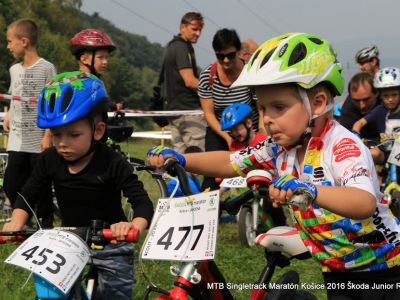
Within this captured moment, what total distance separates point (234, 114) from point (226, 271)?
5.40 feet

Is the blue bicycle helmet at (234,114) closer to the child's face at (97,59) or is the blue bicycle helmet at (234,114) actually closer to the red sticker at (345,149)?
the child's face at (97,59)

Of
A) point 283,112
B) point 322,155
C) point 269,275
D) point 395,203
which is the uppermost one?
point 283,112

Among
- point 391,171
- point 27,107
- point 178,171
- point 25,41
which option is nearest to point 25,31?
point 25,41

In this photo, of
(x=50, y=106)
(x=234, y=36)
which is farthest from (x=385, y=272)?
(x=234, y=36)

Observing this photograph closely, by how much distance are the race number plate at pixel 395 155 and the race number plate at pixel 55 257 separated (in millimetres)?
6636

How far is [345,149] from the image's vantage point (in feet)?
10.5

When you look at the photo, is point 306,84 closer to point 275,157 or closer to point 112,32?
point 275,157

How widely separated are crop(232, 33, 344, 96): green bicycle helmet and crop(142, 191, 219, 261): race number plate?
0.59 m

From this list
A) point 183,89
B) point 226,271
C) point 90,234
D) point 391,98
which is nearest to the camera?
point 90,234

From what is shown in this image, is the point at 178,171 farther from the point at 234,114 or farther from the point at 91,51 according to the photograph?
the point at 234,114

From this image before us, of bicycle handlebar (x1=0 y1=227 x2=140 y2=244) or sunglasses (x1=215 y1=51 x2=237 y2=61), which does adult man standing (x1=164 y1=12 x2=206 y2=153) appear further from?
bicycle handlebar (x1=0 y1=227 x2=140 y2=244)

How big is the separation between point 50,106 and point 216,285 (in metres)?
1.17

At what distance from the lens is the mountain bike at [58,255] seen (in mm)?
2924

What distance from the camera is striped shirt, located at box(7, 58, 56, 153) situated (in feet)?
23.8
